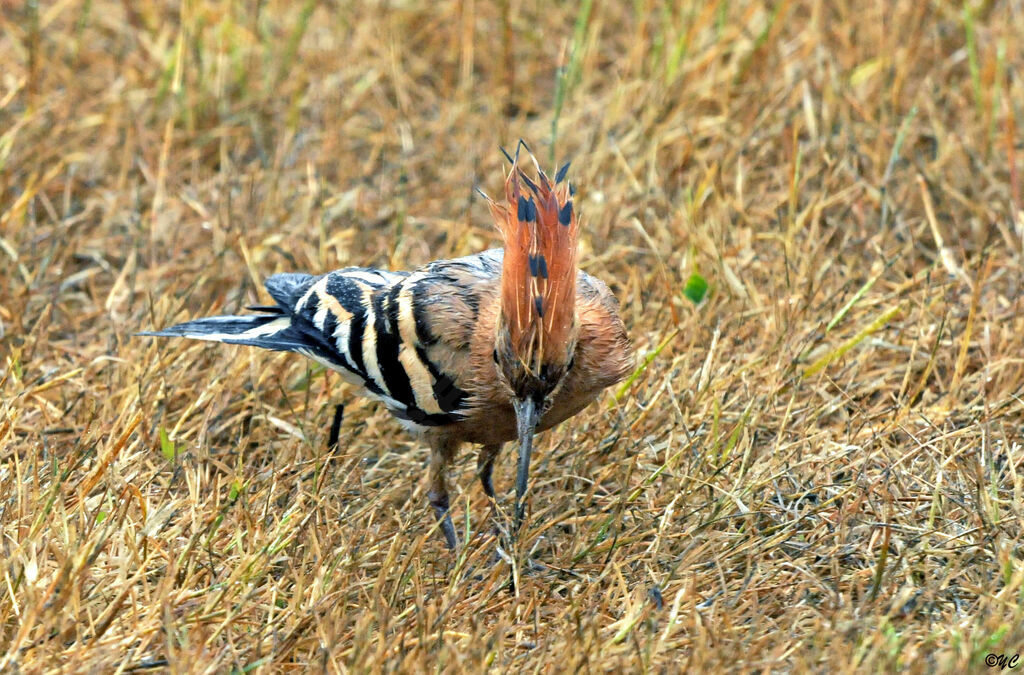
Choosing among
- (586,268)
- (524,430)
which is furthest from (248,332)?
(586,268)

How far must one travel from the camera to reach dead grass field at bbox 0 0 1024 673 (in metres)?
3.16

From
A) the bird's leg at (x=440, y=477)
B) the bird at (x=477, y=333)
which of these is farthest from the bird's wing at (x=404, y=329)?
the bird's leg at (x=440, y=477)

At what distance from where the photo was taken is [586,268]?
5.05 m

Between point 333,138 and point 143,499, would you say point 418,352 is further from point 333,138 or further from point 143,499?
point 333,138

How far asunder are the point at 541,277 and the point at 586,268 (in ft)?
5.67

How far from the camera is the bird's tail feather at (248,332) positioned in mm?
4000

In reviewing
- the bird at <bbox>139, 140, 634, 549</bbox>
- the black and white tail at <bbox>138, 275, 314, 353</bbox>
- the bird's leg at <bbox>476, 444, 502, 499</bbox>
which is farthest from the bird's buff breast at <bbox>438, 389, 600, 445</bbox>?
the black and white tail at <bbox>138, 275, 314, 353</bbox>

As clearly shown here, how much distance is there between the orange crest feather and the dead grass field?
59cm

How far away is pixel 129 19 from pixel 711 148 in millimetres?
3046

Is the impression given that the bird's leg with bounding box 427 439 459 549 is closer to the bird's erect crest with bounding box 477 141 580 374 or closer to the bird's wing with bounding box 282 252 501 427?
the bird's wing with bounding box 282 252 501 427

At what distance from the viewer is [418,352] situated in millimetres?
3850

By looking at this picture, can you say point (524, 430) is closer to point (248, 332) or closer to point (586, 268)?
point (248, 332)

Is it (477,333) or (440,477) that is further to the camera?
(440,477)

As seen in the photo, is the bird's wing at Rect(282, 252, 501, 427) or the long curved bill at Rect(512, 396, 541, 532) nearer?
the long curved bill at Rect(512, 396, 541, 532)
